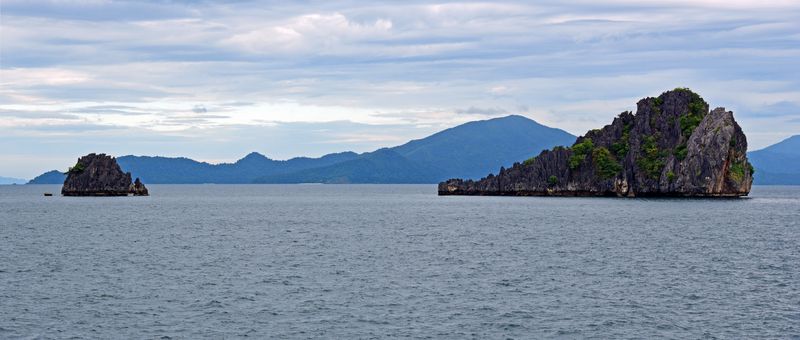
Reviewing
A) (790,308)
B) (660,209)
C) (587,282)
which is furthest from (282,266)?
(660,209)

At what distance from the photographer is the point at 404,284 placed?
62844 millimetres

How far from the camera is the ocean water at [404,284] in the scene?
156 feet

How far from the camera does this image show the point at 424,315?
50.6 meters

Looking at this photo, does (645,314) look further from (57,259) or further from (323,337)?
(57,259)

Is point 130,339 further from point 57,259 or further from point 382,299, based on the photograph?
point 57,259

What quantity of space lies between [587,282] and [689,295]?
815 centimetres

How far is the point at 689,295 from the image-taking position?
57.6m

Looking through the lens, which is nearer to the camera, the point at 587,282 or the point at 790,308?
the point at 790,308

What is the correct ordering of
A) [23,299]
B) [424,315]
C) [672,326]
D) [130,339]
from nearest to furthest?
[130,339], [672,326], [424,315], [23,299]

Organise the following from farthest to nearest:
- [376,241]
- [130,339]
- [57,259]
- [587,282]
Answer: [376,241], [57,259], [587,282], [130,339]

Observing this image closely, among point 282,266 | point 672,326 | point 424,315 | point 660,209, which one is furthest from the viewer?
point 660,209

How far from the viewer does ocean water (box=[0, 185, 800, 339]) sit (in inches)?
1874

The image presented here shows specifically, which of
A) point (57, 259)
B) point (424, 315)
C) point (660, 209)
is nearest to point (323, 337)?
point (424, 315)

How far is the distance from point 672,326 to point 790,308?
9831 mm
